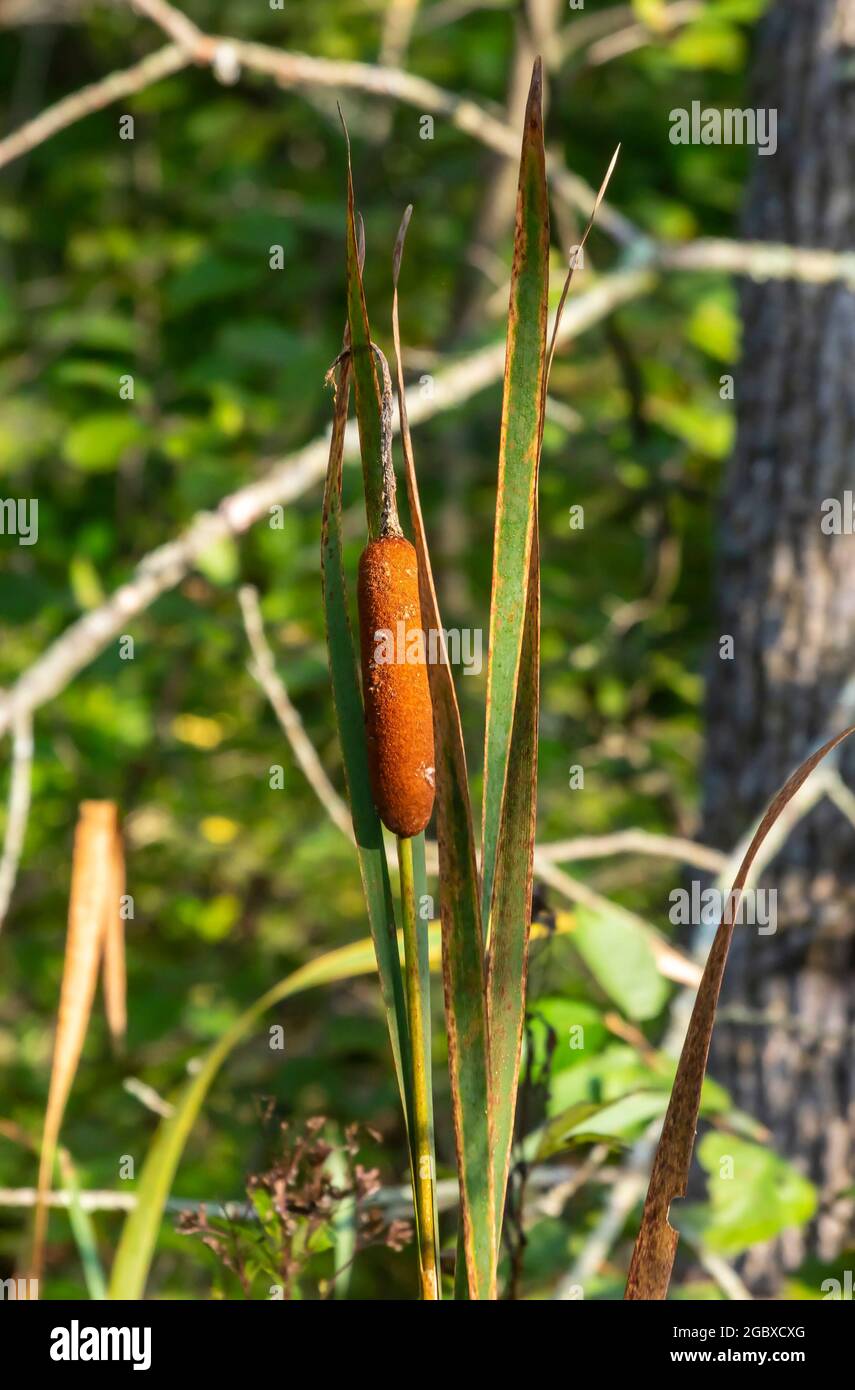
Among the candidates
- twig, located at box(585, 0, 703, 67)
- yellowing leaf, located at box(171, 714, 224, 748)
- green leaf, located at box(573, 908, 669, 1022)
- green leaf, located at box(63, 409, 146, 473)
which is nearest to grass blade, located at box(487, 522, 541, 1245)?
green leaf, located at box(573, 908, 669, 1022)

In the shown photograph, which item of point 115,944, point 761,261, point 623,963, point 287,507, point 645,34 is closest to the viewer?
point 115,944

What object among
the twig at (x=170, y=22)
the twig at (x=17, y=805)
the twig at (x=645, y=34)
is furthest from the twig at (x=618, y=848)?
the twig at (x=645, y=34)

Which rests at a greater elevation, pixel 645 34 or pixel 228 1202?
pixel 645 34

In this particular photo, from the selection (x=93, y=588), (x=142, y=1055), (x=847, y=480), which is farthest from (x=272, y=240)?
(x=142, y=1055)

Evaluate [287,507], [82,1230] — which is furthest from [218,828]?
[82,1230]

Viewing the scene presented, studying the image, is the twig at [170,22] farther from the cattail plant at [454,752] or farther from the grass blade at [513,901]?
the grass blade at [513,901]

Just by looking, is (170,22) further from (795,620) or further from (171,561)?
(795,620)

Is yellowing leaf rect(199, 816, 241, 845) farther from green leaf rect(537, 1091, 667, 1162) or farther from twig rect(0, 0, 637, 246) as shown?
green leaf rect(537, 1091, 667, 1162)
